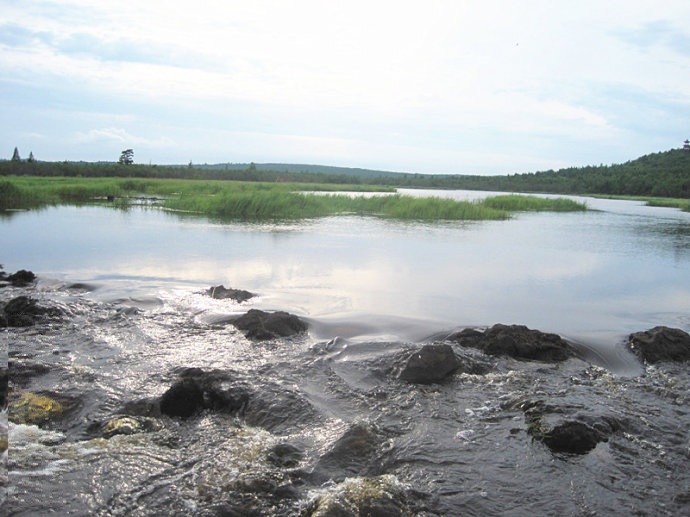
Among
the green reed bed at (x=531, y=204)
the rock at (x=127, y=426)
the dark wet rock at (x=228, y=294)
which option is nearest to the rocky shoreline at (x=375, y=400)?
the rock at (x=127, y=426)

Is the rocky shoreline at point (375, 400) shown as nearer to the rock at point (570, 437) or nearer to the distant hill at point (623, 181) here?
the rock at point (570, 437)

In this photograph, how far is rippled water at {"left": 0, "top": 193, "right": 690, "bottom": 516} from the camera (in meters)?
3.86

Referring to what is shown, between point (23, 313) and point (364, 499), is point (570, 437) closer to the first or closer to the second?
point (364, 499)

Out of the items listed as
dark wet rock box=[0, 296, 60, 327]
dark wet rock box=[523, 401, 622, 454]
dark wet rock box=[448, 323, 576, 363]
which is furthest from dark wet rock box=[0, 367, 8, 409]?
dark wet rock box=[448, 323, 576, 363]

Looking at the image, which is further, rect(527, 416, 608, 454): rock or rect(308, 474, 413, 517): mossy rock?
rect(527, 416, 608, 454): rock

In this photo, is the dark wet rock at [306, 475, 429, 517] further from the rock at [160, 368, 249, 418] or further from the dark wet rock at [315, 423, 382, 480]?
the rock at [160, 368, 249, 418]

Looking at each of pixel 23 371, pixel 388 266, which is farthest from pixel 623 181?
pixel 23 371

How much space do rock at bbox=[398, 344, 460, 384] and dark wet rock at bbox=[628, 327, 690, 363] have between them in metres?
2.69

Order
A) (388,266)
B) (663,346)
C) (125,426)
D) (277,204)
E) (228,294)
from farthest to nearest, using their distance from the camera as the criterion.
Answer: (277,204) → (388,266) → (228,294) → (663,346) → (125,426)

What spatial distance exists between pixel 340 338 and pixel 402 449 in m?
3.06

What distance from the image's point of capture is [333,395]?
5.55 m

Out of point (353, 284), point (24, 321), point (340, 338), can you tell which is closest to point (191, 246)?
point (353, 284)

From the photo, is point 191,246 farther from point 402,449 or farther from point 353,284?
point 402,449

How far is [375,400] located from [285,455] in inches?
55.2
